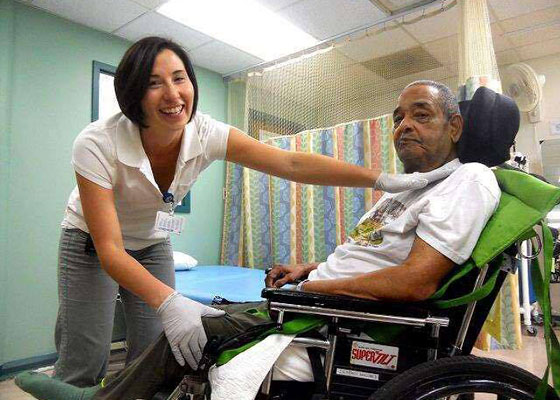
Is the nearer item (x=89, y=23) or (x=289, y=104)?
(x=89, y=23)

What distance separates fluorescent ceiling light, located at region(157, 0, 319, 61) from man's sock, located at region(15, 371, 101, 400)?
7.31 ft

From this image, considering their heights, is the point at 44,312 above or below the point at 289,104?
below

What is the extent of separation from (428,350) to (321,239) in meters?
2.05

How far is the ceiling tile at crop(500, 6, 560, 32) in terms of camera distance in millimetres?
2846

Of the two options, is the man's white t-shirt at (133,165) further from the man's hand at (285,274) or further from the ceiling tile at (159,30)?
the ceiling tile at (159,30)

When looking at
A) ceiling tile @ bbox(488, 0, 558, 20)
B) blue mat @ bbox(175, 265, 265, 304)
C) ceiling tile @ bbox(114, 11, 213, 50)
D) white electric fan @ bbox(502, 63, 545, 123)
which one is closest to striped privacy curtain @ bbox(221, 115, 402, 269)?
blue mat @ bbox(175, 265, 265, 304)

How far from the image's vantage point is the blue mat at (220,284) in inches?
83.1

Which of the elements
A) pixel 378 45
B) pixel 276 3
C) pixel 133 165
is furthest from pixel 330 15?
pixel 133 165

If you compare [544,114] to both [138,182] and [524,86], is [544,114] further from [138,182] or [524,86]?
[138,182]

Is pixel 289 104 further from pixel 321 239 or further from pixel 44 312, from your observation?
pixel 44 312

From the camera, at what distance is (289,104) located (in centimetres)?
320

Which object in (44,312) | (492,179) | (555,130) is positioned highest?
(555,130)

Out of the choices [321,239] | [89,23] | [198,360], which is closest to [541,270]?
[198,360]

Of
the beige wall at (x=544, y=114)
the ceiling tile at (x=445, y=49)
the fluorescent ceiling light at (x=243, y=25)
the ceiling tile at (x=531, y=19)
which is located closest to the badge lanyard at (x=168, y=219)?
the fluorescent ceiling light at (x=243, y=25)
